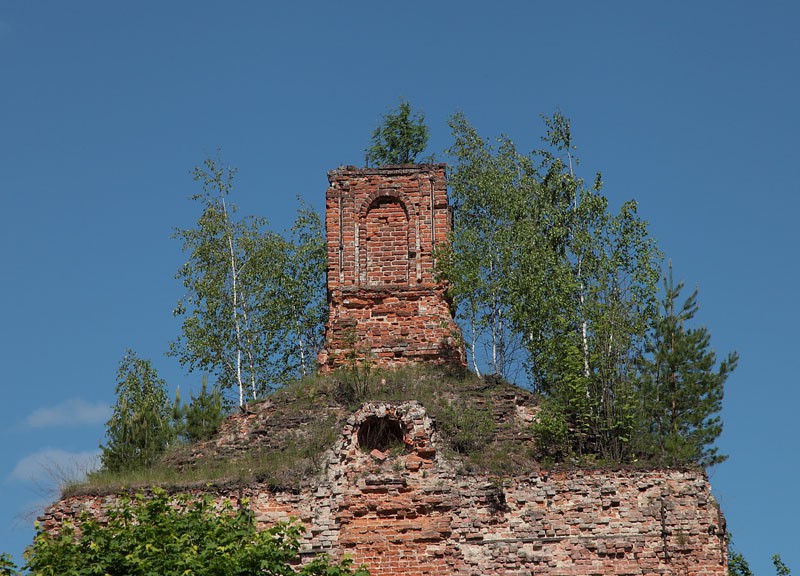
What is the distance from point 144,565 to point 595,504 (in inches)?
224

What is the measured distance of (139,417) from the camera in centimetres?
2509

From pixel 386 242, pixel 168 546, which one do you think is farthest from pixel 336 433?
pixel 386 242

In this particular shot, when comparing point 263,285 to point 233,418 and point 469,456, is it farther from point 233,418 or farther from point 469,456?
point 469,456

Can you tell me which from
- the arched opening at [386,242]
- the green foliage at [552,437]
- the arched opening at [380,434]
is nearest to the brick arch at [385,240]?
the arched opening at [386,242]

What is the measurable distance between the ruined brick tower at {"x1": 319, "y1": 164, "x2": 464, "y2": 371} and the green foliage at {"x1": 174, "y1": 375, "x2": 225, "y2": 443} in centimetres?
173

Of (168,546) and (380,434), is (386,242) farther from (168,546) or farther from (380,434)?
(168,546)

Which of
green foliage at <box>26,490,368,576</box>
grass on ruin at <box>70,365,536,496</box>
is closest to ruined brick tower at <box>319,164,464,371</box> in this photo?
grass on ruin at <box>70,365,536,496</box>

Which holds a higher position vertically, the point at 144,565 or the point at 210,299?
the point at 210,299

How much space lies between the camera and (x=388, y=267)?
25.3 meters

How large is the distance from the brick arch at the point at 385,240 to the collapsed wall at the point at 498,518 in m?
4.46

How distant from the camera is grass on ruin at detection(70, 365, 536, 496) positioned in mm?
21312

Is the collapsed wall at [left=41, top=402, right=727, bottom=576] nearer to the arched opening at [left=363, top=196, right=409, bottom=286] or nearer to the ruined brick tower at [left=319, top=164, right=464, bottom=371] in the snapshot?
the ruined brick tower at [left=319, top=164, right=464, bottom=371]

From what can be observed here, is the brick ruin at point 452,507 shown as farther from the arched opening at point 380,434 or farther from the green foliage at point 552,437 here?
the green foliage at point 552,437

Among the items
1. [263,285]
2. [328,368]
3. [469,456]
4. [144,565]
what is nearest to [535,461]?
[469,456]
